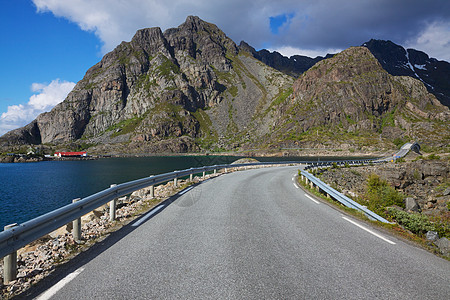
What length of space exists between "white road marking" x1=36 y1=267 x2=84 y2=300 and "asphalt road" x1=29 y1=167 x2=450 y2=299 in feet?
0.05

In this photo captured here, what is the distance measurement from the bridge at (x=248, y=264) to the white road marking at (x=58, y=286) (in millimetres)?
14

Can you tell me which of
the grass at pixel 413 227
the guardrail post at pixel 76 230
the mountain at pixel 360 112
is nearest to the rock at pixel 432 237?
the grass at pixel 413 227

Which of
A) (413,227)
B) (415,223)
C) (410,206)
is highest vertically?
(415,223)

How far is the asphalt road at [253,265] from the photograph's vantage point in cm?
330

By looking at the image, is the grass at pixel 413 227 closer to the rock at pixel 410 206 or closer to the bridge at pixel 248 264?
the bridge at pixel 248 264

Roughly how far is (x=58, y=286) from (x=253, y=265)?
3.10 metres

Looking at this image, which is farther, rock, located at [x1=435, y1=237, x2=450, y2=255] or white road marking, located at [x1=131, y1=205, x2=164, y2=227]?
white road marking, located at [x1=131, y1=205, x2=164, y2=227]

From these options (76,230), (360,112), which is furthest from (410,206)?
(360,112)

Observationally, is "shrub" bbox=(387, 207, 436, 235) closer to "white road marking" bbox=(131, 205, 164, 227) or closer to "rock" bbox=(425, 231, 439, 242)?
"rock" bbox=(425, 231, 439, 242)

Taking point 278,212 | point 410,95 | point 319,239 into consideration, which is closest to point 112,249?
point 319,239

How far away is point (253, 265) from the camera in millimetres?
4129

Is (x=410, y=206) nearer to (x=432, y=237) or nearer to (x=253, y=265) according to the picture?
(x=432, y=237)

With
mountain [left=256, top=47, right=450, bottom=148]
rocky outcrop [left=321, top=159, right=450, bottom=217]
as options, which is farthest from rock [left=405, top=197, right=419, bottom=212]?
mountain [left=256, top=47, right=450, bottom=148]

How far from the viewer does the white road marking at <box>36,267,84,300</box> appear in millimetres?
3154
